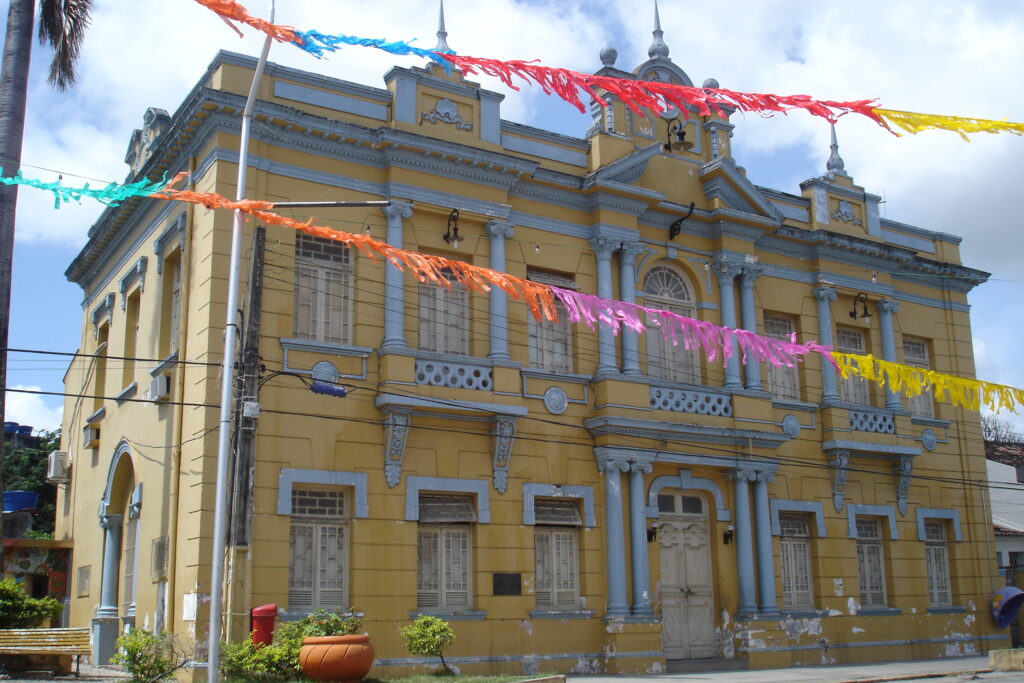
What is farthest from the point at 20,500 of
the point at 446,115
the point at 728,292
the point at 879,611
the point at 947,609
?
the point at 947,609

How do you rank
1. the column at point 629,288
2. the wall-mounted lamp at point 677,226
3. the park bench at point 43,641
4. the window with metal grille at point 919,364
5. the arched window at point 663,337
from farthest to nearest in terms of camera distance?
the window with metal grille at point 919,364 → the wall-mounted lamp at point 677,226 → the arched window at point 663,337 → the column at point 629,288 → the park bench at point 43,641

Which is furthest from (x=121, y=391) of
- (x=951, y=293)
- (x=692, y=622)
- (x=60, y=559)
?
(x=951, y=293)

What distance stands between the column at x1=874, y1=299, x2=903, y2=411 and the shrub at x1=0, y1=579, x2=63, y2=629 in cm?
1719

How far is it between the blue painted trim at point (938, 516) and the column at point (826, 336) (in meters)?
3.39

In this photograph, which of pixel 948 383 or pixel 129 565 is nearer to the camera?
pixel 948 383

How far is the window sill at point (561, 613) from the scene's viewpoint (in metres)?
18.3

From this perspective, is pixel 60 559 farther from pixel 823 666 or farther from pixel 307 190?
pixel 823 666

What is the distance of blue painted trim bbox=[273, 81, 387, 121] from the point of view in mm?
18062

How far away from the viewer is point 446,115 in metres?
19.4

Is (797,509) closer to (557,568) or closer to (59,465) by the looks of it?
(557,568)

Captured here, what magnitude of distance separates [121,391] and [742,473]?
12.3 meters

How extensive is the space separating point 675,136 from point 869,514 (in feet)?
29.0

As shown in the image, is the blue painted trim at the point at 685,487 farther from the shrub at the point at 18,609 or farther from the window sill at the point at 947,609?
the shrub at the point at 18,609

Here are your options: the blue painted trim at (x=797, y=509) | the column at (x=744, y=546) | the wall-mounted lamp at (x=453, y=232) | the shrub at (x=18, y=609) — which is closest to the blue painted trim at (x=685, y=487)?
the column at (x=744, y=546)
